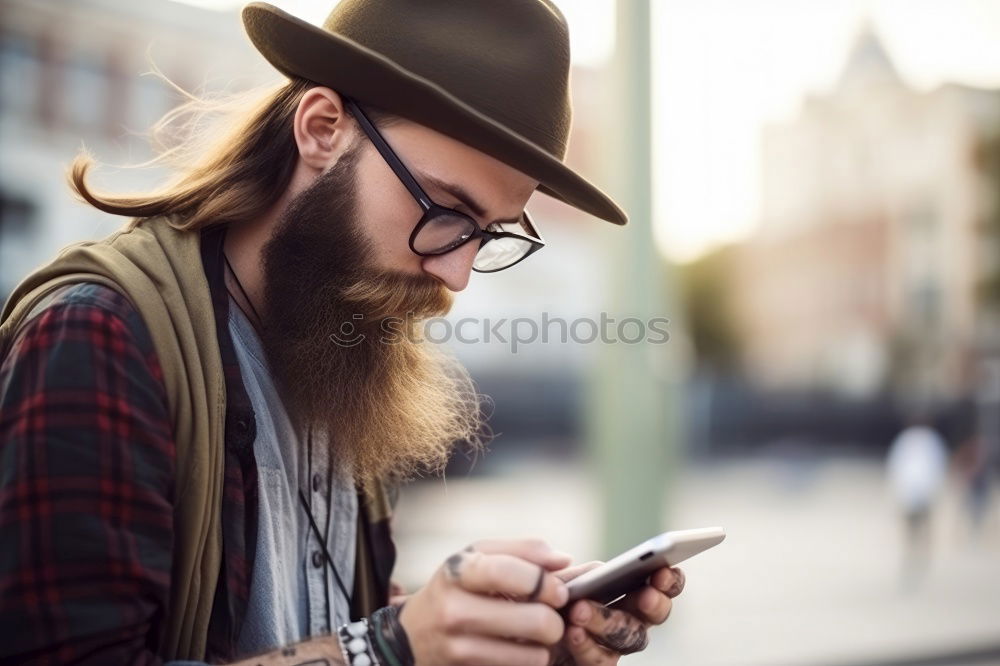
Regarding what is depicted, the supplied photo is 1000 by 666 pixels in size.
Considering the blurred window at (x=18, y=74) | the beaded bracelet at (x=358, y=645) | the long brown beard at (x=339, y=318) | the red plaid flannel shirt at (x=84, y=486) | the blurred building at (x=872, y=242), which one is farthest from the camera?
the blurred building at (x=872, y=242)

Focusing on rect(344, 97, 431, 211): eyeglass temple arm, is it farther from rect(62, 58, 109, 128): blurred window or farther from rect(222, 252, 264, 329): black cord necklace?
rect(62, 58, 109, 128): blurred window

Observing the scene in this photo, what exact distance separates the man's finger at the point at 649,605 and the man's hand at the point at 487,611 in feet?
0.82

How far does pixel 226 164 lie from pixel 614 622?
1178 millimetres

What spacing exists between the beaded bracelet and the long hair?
2.65ft

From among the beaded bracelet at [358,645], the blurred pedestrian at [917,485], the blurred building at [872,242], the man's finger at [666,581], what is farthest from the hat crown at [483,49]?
the blurred building at [872,242]

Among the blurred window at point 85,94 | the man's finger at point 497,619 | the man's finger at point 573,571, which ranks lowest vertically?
the man's finger at point 573,571

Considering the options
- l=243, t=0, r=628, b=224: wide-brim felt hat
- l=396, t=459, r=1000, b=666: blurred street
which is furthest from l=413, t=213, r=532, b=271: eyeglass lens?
l=396, t=459, r=1000, b=666: blurred street

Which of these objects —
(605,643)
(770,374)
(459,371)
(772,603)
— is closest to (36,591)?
(605,643)

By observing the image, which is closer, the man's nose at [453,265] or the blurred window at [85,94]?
the man's nose at [453,265]

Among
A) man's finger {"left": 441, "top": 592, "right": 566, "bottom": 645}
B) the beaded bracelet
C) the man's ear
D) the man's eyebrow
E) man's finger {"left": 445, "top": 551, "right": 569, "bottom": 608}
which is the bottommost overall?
the beaded bracelet

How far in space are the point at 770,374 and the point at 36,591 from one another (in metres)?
45.4

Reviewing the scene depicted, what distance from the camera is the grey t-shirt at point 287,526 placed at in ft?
5.43

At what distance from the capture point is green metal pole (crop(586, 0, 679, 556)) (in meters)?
6.38

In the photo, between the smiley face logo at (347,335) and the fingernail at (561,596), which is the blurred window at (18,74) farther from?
the fingernail at (561,596)
